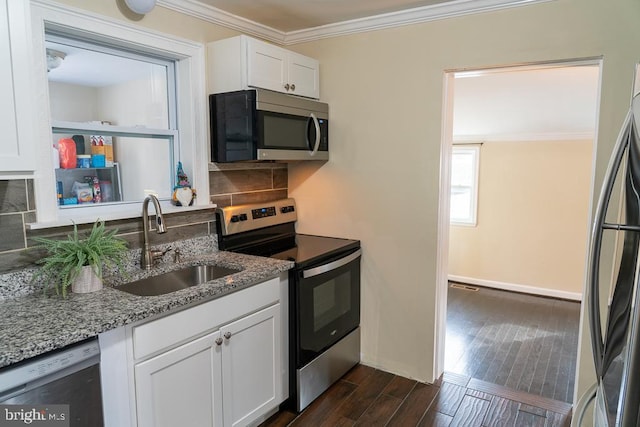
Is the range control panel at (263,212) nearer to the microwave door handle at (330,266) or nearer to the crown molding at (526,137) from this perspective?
the microwave door handle at (330,266)

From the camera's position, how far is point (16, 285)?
179cm

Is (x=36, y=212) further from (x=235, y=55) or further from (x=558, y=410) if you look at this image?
(x=558, y=410)

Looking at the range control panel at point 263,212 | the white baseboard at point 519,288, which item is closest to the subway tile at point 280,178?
the range control panel at point 263,212

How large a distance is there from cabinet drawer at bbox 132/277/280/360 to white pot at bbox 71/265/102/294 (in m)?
0.36

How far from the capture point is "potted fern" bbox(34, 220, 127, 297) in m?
1.77

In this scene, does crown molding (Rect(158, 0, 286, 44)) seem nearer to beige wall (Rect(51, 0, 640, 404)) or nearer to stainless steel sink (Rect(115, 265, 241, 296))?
beige wall (Rect(51, 0, 640, 404))

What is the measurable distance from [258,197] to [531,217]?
3.17m

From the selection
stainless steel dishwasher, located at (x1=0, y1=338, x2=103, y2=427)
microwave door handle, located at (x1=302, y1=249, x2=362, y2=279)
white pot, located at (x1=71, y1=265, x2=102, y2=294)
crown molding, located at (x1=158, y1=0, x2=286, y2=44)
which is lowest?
stainless steel dishwasher, located at (x1=0, y1=338, x2=103, y2=427)

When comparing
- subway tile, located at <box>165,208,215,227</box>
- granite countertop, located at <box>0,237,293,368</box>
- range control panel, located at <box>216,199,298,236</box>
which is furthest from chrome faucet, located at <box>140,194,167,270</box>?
range control panel, located at <box>216,199,298,236</box>

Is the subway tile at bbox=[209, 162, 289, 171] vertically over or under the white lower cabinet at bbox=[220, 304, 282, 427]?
over

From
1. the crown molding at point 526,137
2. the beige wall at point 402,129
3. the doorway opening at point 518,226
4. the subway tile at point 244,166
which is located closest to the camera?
the beige wall at point 402,129

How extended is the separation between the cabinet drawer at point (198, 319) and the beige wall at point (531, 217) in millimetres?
3387

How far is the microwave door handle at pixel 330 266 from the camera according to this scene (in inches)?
96.7

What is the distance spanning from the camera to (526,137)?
14.9 feet
